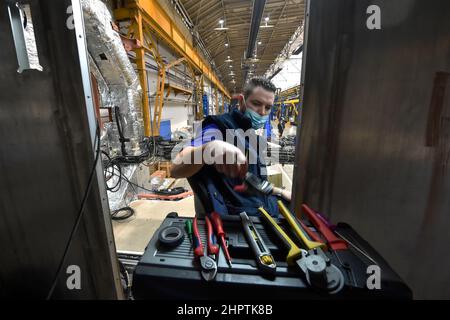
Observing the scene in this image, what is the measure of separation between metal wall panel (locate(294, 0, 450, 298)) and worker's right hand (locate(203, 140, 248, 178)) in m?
0.28

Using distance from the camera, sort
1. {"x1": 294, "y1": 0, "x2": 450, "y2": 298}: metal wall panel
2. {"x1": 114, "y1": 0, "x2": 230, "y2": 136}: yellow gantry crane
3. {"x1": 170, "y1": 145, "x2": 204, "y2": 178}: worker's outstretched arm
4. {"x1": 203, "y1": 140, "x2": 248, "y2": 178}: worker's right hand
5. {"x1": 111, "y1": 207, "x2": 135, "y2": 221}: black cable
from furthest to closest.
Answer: {"x1": 114, "y1": 0, "x2": 230, "y2": 136}: yellow gantry crane → {"x1": 111, "y1": 207, "x2": 135, "y2": 221}: black cable → {"x1": 170, "y1": 145, "x2": 204, "y2": 178}: worker's outstretched arm → {"x1": 203, "y1": 140, "x2": 248, "y2": 178}: worker's right hand → {"x1": 294, "y1": 0, "x2": 450, "y2": 298}: metal wall panel

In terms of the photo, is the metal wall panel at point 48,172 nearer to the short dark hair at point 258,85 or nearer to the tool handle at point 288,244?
the tool handle at point 288,244

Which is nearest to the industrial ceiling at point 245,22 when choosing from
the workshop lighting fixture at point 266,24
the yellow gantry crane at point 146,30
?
the workshop lighting fixture at point 266,24

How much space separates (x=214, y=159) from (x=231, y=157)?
66 mm

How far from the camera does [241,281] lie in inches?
14.9

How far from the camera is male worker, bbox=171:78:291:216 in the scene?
601 mm

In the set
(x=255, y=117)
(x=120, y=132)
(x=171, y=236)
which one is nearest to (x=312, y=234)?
(x=171, y=236)

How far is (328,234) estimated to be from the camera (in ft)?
1.61

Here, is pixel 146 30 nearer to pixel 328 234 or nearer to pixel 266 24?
pixel 266 24

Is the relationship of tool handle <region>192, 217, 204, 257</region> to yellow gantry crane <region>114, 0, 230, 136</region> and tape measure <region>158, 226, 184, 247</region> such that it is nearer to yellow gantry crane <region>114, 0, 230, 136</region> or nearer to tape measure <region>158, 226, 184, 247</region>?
tape measure <region>158, 226, 184, 247</region>

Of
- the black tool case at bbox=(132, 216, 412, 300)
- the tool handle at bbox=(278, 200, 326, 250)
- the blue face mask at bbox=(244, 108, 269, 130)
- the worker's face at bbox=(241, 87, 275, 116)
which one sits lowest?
the black tool case at bbox=(132, 216, 412, 300)

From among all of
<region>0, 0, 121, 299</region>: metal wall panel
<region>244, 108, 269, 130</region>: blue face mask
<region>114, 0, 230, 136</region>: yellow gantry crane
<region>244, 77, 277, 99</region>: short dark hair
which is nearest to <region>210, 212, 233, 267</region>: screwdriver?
<region>0, 0, 121, 299</region>: metal wall panel
